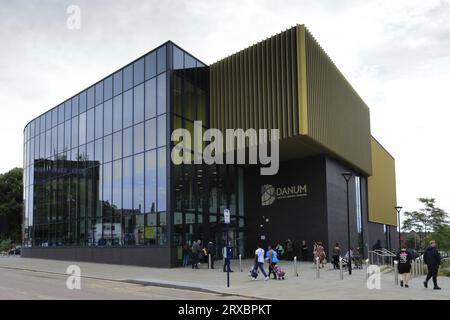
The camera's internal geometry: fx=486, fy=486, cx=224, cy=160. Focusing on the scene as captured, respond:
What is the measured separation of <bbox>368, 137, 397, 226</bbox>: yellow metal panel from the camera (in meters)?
48.8

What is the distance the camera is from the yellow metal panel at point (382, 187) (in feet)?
160

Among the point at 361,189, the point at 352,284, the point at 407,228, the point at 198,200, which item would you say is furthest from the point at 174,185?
the point at 407,228

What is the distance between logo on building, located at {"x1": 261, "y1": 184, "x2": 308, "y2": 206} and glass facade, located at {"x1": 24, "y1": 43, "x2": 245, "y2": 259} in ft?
6.41

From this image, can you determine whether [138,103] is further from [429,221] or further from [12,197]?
[429,221]

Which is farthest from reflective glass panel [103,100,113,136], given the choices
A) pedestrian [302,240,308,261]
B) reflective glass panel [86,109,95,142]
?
pedestrian [302,240,308,261]

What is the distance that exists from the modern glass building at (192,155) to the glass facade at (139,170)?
3.5 inches

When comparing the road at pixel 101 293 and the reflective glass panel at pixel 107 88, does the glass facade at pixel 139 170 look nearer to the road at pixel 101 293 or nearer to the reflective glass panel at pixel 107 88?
the reflective glass panel at pixel 107 88

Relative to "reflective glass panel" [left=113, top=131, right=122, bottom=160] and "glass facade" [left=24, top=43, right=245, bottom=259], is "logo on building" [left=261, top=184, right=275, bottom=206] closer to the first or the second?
"glass facade" [left=24, top=43, right=245, bottom=259]

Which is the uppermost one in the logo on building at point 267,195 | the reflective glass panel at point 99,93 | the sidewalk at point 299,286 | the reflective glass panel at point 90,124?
the reflective glass panel at point 99,93

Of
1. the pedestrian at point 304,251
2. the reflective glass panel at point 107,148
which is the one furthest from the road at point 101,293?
the reflective glass panel at point 107,148

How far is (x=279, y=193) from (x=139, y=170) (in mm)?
11212

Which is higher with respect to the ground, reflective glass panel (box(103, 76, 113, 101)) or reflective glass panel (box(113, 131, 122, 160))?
reflective glass panel (box(103, 76, 113, 101))

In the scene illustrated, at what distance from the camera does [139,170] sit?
1280 inches
